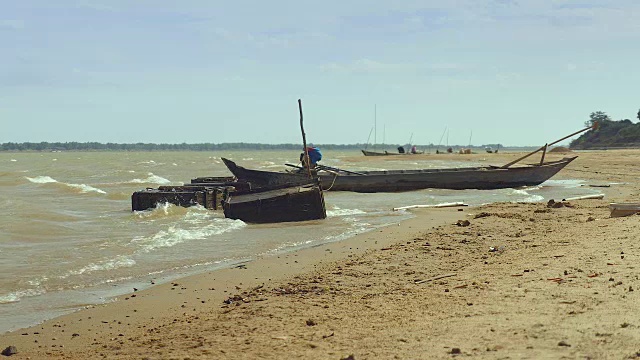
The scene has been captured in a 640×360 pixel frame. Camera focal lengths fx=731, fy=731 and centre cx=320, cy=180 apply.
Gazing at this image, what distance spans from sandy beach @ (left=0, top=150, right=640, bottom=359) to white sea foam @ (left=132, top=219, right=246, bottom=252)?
2.88 m

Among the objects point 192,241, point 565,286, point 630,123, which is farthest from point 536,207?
point 630,123

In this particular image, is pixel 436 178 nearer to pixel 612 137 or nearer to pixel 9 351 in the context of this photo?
pixel 9 351

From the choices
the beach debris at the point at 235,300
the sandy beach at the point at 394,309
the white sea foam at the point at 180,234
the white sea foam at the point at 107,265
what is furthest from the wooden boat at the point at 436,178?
the beach debris at the point at 235,300

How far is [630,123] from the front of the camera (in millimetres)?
81312

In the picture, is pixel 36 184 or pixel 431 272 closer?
pixel 431 272

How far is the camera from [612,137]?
78.2m

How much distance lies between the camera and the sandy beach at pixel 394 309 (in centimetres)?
467

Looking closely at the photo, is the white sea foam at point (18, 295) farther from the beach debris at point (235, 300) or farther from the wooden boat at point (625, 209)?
the wooden boat at point (625, 209)

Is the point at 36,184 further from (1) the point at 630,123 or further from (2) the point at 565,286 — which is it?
(1) the point at 630,123

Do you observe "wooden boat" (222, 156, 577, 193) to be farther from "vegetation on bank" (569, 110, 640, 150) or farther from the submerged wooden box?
"vegetation on bank" (569, 110, 640, 150)

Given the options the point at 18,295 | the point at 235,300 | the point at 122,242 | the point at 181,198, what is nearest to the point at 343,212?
the point at 181,198

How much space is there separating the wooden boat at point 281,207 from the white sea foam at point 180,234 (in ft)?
1.04

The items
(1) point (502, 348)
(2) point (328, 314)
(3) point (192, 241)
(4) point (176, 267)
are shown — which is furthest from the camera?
(3) point (192, 241)

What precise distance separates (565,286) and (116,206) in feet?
54.1
